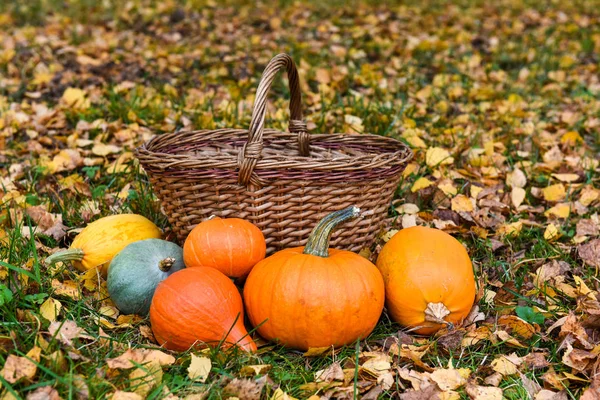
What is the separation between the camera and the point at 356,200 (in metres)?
2.16

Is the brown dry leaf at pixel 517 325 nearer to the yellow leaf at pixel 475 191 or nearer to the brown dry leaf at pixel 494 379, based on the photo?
the brown dry leaf at pixel 494 379

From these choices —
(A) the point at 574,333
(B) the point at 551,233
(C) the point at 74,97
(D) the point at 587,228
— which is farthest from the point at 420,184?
(C) the point at 74,97

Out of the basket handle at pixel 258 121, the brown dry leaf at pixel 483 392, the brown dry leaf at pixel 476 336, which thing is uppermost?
the basket handle at pixel 258 121

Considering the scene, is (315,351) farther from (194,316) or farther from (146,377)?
(146,377)

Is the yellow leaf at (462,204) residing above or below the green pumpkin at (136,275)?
below

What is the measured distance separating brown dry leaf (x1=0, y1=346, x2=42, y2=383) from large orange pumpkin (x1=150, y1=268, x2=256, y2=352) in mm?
367

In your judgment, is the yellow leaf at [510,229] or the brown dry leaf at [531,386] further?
the yellow leaf at [510,229]

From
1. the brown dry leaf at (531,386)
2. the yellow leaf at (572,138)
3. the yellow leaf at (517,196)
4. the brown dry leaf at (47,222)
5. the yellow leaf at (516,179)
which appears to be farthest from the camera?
the yellow leaf at (572,138)

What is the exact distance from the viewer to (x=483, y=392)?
5.39ft

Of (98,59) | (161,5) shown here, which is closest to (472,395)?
(98,59)

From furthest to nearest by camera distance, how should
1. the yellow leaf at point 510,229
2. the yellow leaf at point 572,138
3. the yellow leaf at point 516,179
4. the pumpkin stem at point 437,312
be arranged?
the yellow leaf at point 572,138 < the yellow leaf at point 516,179 < the yellow leaf at point 510,229 < the pumpkin stem at point 437,312

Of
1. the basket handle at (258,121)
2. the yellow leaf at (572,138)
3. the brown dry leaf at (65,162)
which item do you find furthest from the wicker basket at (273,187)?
the yellow leaf at (572,138)

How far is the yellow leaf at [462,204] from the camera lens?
8.75 ft

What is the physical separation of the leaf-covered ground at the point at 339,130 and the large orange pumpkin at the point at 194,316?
2.4 inches
